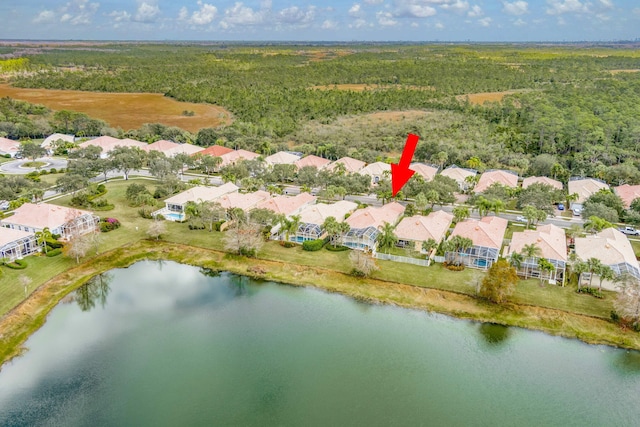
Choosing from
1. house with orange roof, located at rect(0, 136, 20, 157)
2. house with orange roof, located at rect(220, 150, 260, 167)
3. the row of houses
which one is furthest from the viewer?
house with orange roof, located at rect(0, 136, 20, 157)

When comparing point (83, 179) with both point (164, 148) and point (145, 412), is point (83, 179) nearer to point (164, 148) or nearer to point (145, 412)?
point (164, 148)

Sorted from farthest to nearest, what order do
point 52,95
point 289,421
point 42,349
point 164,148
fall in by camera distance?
point 52,95 → point 164,148 → point 42,349 → point 289,421

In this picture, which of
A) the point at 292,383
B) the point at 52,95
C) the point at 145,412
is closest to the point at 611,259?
the point at 292,383

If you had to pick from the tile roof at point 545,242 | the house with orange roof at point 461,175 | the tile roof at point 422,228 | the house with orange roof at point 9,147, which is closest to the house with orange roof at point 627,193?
the tile roof at point 545,242

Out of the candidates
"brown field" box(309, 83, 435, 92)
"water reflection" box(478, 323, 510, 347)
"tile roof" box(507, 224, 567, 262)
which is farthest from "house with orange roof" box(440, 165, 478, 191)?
"brown field" box(309, 83, 435, 92)

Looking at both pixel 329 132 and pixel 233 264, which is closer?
pixel 233 264

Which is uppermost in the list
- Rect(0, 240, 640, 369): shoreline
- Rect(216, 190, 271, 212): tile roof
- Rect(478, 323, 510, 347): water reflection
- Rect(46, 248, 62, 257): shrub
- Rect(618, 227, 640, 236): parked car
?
Rect(216, 190, 271, 212): tile roof

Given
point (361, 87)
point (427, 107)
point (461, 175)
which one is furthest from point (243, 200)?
point (361, 87)

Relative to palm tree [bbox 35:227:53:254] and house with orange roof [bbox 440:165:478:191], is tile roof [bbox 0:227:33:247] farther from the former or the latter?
house with orange roof [bbox 440:165:478:191]

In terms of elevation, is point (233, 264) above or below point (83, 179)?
below
